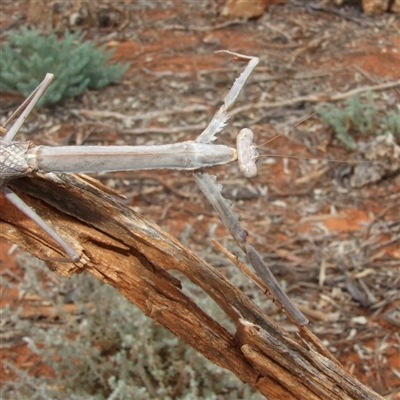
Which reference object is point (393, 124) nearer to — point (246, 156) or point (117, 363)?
point (246, 156)

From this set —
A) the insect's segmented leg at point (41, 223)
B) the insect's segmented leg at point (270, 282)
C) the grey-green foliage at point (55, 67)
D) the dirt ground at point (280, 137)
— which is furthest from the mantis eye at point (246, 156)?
the grey-green foliage at point (55, 67)

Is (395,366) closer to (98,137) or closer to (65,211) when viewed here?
(65,211)

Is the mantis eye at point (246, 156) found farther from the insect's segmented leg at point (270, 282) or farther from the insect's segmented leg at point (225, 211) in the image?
the insect's segmented leg at point (270, 282)

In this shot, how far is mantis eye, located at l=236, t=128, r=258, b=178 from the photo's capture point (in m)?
A: 1.35

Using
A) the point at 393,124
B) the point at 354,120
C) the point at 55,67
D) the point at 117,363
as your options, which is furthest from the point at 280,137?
the point at 117,363

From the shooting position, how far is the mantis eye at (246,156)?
135cm

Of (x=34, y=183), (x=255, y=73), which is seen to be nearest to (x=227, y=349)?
(x=34, y=183)

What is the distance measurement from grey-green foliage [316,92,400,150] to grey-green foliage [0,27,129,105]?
62.5 inches

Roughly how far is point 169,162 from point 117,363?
Result: 3.50ft

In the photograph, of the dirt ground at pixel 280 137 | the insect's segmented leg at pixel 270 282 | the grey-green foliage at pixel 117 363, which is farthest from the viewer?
the dirt ground at pixel 280 137

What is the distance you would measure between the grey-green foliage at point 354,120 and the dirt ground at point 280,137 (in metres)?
0.10

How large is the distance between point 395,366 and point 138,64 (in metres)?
2.98

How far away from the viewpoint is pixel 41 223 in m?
1.34

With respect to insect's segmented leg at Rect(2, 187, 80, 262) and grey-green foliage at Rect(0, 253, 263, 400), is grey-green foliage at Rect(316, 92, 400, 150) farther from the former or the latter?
insect's segmented leg at Rect(2, 187, 80, 262)
